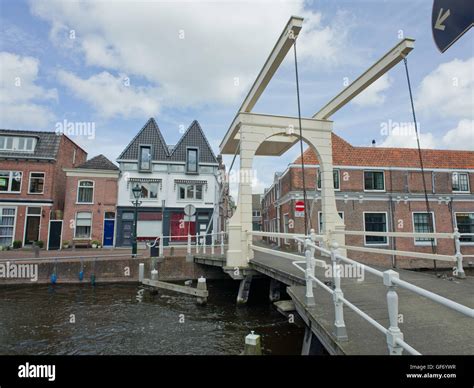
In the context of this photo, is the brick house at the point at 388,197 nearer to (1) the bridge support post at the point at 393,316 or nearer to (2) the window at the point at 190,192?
→ (2) the window at the point at 190,192

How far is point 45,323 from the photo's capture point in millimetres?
6570

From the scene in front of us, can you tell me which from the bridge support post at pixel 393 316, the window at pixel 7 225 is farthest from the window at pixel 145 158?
the bridge support post at pixel 393 316

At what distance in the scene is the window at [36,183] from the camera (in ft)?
65.3

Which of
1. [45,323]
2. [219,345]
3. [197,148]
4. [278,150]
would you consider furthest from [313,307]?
[197,148]

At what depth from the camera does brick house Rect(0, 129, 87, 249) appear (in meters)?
19.2

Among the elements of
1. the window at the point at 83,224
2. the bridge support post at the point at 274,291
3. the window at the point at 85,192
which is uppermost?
the window at the point at 85,192

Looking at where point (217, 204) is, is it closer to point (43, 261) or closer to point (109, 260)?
point (109, 260)

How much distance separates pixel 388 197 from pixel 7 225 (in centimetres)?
2555

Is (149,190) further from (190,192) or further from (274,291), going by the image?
(274,291)

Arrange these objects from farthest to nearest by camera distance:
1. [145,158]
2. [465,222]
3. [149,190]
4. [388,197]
→ [145,158], [149,190], [465,222], [388,197]

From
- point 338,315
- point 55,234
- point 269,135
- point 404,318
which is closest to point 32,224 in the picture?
point 55,234

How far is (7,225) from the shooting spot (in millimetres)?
19203

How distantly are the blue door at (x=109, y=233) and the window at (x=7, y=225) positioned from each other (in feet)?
20.0
